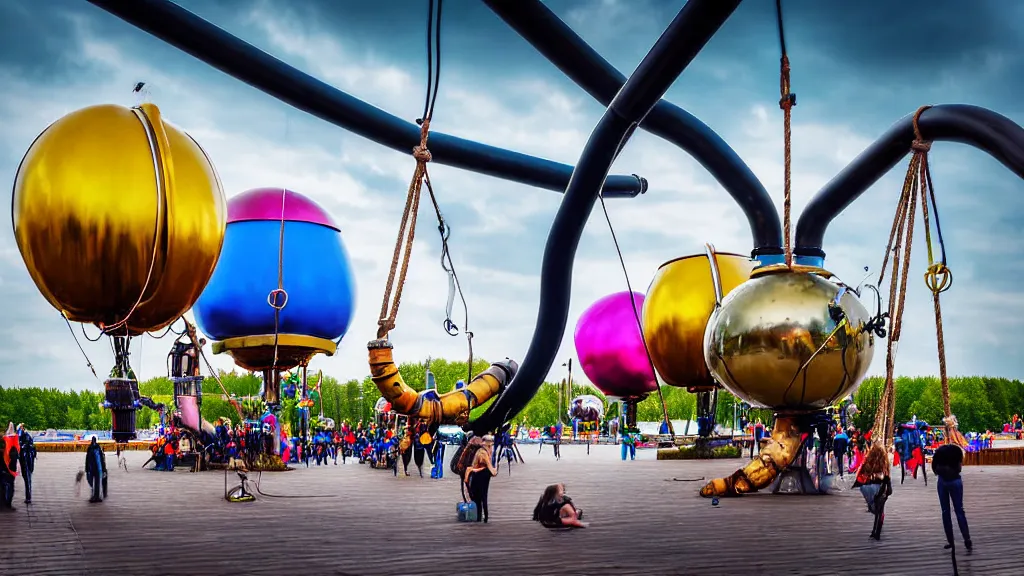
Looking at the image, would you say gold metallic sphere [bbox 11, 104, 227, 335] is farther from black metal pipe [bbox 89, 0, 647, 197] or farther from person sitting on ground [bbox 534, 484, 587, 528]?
person sitting on ground [bbox 534, 484, 587, 528]

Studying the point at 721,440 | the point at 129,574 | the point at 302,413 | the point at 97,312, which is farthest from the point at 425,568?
the point at 721,440

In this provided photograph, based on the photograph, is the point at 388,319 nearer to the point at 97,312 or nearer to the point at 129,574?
the point at 97,312

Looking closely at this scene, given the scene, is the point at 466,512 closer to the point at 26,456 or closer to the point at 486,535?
the point at 486,535

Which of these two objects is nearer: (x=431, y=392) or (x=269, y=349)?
(x=431, y=392)

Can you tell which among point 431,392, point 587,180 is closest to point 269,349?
point 431,392

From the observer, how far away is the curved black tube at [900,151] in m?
4.46

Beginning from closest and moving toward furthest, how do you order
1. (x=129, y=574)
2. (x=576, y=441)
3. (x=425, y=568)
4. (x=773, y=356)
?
(x=773, y=356) → (x=129, y=574) → (x=425, y=568) → (x=576, y=441)

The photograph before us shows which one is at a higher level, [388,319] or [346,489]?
[388,319]

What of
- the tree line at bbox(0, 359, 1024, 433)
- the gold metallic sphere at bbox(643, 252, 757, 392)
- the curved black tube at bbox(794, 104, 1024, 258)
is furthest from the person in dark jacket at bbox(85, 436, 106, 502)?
the tree line at bbox(0, 359, 1024, 433)

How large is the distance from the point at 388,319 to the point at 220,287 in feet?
11.8

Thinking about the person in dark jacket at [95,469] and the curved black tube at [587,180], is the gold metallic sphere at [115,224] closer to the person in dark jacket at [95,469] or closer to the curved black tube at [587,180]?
the curved black tube at [587,180]

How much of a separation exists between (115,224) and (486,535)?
5756mm

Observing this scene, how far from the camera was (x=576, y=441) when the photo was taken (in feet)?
173

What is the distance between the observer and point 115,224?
4.87 m
